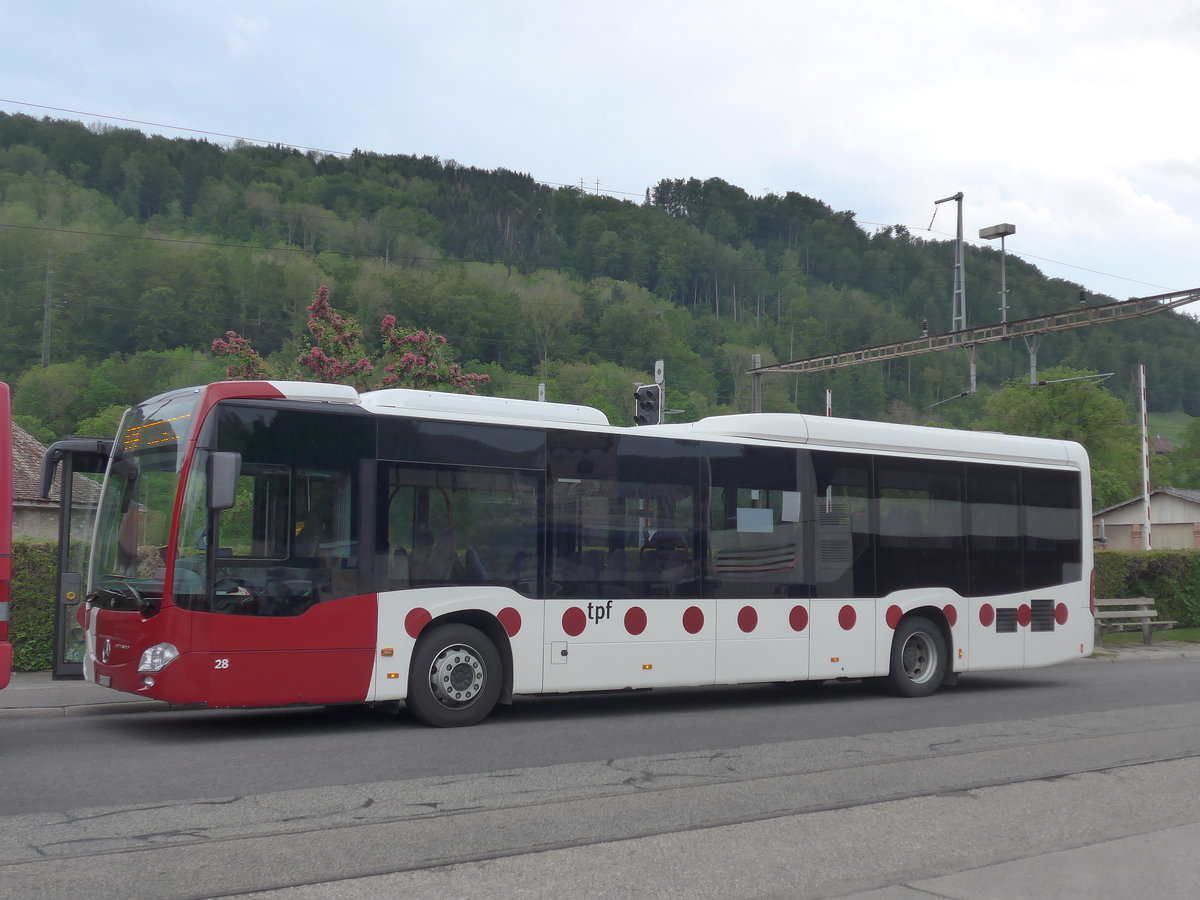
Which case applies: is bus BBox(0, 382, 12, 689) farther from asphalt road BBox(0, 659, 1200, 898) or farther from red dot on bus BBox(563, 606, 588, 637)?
red dot on bus BBox(563, 606, 588, 637)

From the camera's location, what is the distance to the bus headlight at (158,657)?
32.5 feet

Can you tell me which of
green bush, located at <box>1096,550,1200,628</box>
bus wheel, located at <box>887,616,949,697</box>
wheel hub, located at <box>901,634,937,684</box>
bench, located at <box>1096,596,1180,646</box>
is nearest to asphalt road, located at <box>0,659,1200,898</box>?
bus wheel, located at <box>887,616,949,697</box>

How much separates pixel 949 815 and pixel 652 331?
66.4m

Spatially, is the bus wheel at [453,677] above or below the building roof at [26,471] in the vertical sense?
below

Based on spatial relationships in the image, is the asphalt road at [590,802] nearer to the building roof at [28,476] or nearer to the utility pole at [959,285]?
the building roof at [28,476]

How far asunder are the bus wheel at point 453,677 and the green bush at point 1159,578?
1728cm

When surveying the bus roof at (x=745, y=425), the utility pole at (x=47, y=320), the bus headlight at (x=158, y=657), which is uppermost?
the utility pole at (x=47, y=320)

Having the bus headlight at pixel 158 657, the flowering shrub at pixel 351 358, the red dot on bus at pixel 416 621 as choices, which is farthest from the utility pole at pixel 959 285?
the bus headlight at pixel 158 657

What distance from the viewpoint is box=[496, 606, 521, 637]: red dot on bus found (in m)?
11.5

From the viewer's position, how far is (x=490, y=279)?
80.7 m

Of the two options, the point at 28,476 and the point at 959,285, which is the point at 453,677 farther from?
the point at 959,285

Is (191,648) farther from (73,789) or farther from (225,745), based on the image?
(73,789)

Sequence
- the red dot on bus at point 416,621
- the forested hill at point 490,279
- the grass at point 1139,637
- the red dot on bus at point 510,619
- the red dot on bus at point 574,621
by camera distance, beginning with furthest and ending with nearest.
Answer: the forested hill at point 490,279, the grass at point 1139,637, the red dot on bus at point 574,621, the red dot on bus at point 510,619, the red dot on bus at point 416,621

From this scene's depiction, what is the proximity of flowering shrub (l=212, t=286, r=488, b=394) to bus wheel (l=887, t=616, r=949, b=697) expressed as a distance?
1731 centimetres
